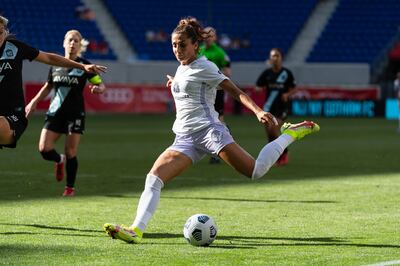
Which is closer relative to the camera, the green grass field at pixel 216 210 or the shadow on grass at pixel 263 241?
the green grass field at pixel 216 210

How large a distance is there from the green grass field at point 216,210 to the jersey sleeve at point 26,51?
171 cm

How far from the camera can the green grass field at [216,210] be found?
28.2 ft

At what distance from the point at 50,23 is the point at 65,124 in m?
33.2

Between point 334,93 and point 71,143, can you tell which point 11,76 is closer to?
point 71,143

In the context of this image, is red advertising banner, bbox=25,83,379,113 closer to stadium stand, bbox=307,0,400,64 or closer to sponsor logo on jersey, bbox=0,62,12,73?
stadium stand, bbox=307,0,400,64

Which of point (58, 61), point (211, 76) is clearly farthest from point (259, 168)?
point (58, 61)

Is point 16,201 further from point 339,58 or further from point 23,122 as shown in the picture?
point 339,58

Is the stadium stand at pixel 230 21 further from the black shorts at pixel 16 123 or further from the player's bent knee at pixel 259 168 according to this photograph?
the player's bent knee at pixel 259 168

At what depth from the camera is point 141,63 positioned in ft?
151

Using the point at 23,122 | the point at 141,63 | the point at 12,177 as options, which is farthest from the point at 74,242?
the point at 141,63

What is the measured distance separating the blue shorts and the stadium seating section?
36.8 meters

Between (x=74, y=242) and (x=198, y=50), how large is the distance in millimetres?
2114

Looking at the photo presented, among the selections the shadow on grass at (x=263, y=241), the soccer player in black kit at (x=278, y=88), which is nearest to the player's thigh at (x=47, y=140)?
the shadow on grass at (x=263, y=241)

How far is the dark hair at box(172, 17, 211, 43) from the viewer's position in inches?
372
